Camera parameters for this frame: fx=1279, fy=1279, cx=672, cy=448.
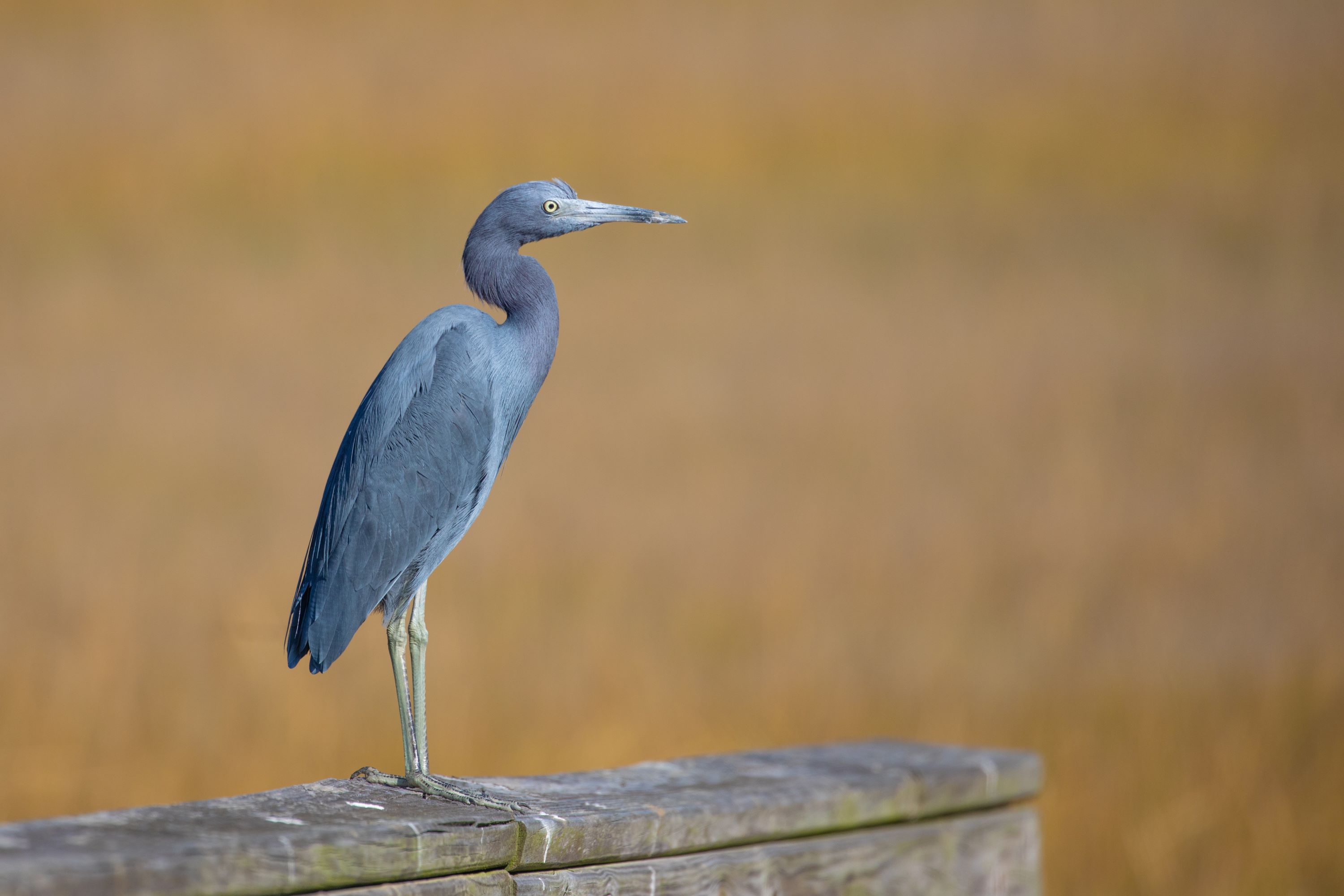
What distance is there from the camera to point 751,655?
5.23 meters

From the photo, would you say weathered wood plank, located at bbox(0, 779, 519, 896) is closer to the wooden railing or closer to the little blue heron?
the wooden railing

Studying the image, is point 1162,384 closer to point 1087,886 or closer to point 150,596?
point 1087,886

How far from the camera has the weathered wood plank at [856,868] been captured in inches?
84.7

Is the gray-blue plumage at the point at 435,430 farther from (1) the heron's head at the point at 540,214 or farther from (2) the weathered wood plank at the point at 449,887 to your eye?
(2) the weathered wood plank at the point at 449,887

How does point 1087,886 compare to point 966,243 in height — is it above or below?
below

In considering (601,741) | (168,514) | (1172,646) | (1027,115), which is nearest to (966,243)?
(1027,115)

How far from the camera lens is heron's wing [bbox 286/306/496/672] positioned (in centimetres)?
226

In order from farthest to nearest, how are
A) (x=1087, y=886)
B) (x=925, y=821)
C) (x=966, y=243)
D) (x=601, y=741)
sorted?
(x=966, y=243)
(x=601, y=741)
(x=1087, y=886)
(x=925, y=821)

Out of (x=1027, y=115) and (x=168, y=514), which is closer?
(x=168, y=514)

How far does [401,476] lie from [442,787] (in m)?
0.54

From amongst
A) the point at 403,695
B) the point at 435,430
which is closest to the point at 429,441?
the point at 435,430

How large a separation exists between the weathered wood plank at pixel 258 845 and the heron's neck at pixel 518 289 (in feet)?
2.70

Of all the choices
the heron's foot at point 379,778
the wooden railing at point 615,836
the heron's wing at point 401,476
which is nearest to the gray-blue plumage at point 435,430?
the heron's wing at point 401,476

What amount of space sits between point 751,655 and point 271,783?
6.28 feet
